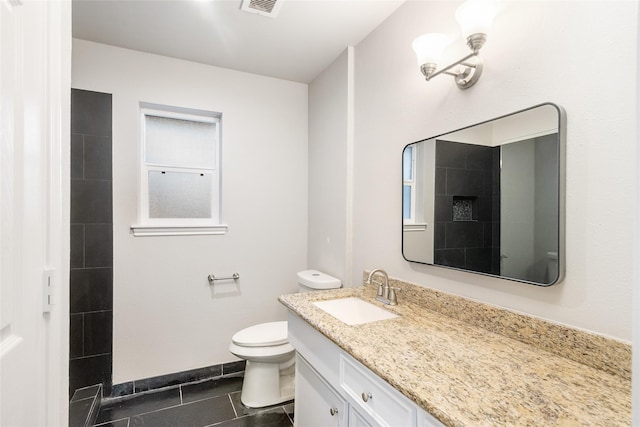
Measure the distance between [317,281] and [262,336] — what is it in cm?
52

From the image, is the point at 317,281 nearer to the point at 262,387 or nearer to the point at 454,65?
the point at 262,387

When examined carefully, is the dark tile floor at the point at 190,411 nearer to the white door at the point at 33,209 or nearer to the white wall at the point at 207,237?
the white wall at the point at 207,237

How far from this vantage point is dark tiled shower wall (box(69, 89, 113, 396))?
212cm

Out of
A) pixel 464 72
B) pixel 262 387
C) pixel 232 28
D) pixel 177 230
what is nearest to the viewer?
pixel 464 72

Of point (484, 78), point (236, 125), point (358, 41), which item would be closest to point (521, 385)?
point (484, 78)

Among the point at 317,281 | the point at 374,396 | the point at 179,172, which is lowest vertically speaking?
the point at 374,396

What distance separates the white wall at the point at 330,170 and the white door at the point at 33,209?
1.62m

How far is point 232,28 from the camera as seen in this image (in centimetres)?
200

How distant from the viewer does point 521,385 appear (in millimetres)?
873

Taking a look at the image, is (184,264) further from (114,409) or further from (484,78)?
(484,78)

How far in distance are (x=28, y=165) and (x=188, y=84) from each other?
195 centimetres

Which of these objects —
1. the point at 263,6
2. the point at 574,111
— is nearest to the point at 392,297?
the point at 574,111

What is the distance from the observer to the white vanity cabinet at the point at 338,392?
0.95m

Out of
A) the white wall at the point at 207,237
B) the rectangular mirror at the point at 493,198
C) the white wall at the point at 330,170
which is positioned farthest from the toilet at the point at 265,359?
the rectangular mirror at the point at 493,198
